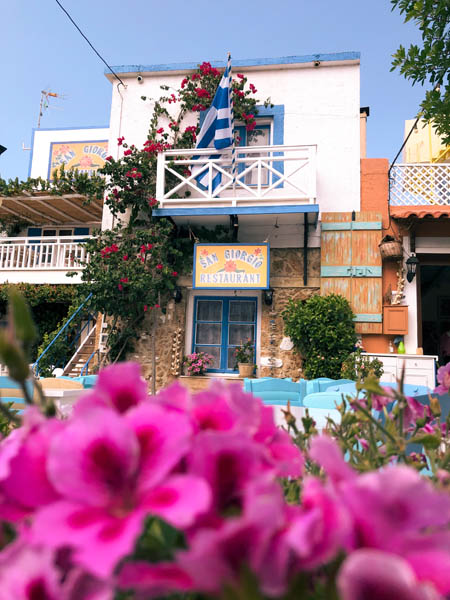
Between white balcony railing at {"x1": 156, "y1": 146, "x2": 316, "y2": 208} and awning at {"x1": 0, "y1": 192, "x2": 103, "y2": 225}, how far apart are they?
10.8ft

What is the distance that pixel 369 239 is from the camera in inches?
336

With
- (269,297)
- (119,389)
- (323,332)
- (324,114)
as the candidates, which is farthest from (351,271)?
Answer: (119,389)

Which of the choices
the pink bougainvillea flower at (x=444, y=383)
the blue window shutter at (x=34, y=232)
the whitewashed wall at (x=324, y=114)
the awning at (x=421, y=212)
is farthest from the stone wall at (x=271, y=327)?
the pink bougainvillea flower at (x=444, y=383)

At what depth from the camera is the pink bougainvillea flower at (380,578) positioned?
0.78ft

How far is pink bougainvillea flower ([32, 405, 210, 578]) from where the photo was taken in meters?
0.27

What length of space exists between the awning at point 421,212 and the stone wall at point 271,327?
64.2 inches

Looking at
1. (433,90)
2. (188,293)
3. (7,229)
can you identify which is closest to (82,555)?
(433,90)

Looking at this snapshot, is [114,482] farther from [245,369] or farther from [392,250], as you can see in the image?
[392,250]

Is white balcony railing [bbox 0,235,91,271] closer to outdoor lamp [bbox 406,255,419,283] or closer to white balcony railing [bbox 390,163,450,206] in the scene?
white balcony railing [bbox 390,163,450,206]

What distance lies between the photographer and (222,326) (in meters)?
9.05

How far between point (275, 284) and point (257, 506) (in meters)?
8.56

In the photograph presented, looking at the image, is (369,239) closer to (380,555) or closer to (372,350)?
(372,350)

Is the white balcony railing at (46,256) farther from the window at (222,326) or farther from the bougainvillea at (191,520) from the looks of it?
the bougainvillea at (191,520)

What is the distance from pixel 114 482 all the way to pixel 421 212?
8.61 m
